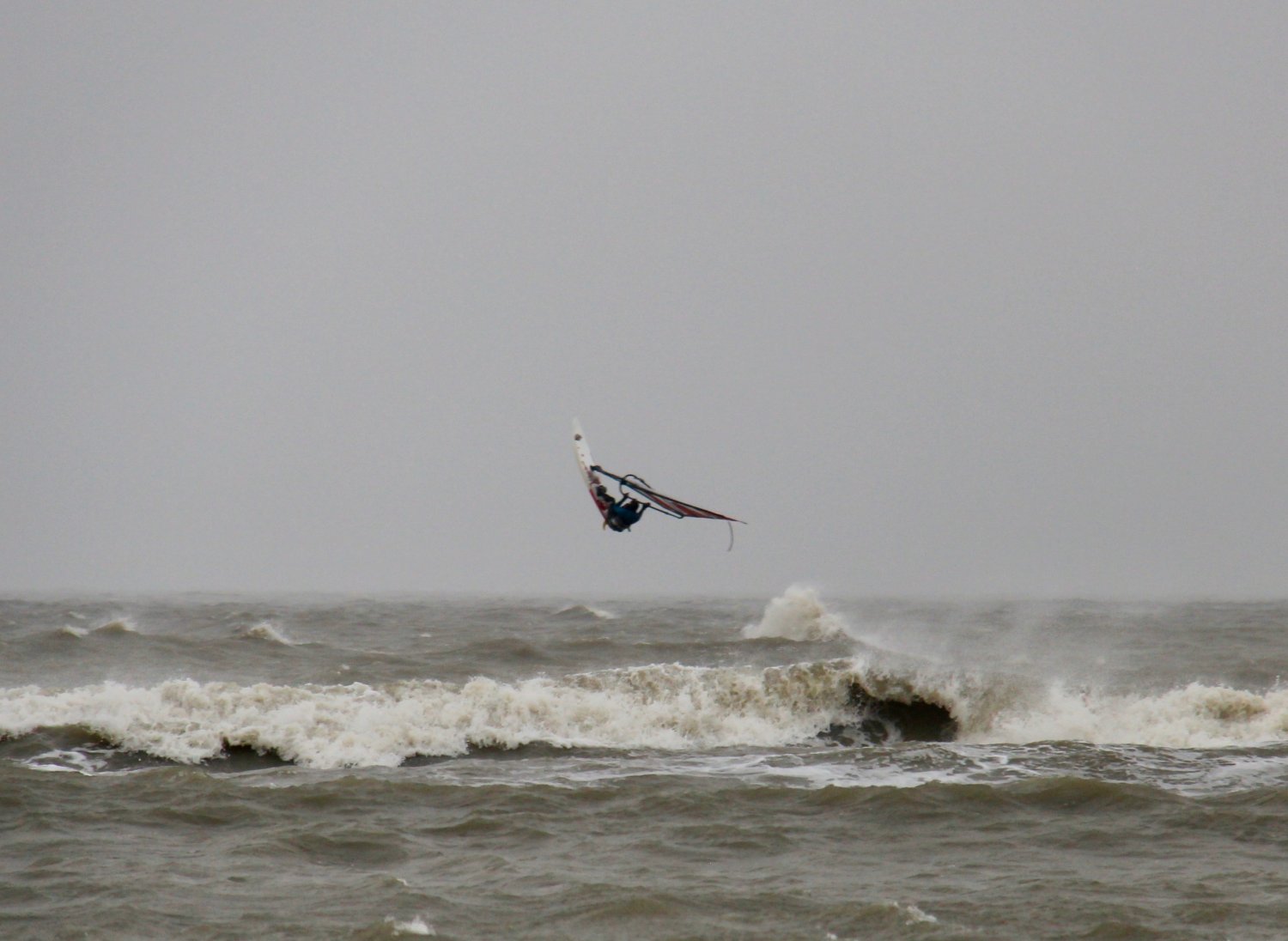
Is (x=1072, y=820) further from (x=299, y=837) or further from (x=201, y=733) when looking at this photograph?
(x=201, y=733)

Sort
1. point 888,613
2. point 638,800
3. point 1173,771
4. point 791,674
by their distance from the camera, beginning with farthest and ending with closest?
1. point 888,613
2. point 791,674
3. point 1173,771
4. point 638,800

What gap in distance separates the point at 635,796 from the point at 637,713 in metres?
4.24

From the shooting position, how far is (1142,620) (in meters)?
37.1

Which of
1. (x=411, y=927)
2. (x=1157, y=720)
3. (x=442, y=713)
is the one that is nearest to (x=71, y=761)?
(x=442, y=713)

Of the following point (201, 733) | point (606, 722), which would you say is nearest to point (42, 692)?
point (201, 733)

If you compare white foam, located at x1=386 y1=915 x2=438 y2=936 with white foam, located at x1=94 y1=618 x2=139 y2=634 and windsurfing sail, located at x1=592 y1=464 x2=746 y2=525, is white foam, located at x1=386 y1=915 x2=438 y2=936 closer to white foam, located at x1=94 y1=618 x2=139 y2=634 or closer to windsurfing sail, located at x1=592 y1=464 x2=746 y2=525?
windsurfing sail, located at x1=592 y1=464 x2=746 y2=525

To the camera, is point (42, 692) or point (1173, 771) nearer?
point (1173, 771)

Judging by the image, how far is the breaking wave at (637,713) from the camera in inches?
654

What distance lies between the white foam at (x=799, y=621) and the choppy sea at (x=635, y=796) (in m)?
6.09

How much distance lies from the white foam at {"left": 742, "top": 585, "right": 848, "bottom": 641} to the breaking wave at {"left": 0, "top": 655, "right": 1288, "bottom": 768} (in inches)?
414

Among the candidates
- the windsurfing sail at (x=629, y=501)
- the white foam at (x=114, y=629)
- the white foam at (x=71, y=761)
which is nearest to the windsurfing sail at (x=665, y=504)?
the windsurfing sail at (x=629, y=501)

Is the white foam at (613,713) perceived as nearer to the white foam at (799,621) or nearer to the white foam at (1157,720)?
the white foam at (1157,720)

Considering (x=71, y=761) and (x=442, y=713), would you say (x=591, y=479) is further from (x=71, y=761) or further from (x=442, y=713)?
(x=71, y=761)

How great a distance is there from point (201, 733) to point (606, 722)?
541 cm
